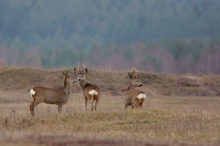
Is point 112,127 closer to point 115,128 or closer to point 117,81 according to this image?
point 115,128

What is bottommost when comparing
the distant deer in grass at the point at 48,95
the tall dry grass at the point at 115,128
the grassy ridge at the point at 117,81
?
the tall dry grass at the point at 115,128

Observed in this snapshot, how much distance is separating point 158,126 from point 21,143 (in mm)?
6352

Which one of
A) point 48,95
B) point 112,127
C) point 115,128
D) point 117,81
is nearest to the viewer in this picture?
point 115,128

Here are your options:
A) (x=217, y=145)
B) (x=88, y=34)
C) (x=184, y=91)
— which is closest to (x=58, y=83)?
(x=184, y=91)

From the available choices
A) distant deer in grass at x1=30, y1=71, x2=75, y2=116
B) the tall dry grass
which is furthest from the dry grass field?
distant deer in grass at x1=30, y1=71, x2=75, y2=116

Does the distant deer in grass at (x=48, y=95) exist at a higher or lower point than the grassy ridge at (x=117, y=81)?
lower

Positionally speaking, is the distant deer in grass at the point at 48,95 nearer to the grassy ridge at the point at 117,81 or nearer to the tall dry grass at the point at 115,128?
the tall dry grass at the point at 115,128

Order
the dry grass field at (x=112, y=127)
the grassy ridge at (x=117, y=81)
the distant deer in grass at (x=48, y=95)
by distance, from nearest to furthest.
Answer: the dry grass field at (x=112, y=127)
the distant deer in grass at (x=48, y=95)
the grassy ridge at (x=117, y=81)

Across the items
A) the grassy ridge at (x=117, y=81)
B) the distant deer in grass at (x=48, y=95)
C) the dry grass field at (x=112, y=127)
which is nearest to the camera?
the dry grass field at (x=112, y=127)

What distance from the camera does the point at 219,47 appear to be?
68750 mm

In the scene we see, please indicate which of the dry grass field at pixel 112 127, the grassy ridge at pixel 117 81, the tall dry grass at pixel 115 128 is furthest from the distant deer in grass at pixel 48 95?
the grassy ridge at pixel 117 81

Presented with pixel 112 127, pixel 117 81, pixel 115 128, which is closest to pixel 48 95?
pixel 112 127

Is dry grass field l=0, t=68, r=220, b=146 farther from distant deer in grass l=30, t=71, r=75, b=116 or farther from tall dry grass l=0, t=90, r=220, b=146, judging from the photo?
distant deer in grass l=30, t=71, r=75, b=116

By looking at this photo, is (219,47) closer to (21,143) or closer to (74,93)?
(74,93)
